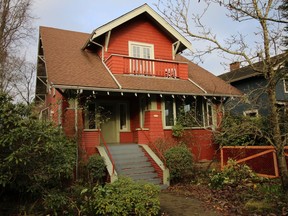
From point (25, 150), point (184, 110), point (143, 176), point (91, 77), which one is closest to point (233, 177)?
point (143, 176)

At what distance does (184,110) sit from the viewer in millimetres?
13828

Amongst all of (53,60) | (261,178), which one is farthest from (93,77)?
(261,178)

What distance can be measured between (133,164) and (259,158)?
192 inches

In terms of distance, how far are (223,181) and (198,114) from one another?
18.9 ft

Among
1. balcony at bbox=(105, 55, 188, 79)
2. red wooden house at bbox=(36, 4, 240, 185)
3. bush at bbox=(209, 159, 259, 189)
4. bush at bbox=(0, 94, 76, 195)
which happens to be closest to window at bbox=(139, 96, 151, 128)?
red wooden house at bbox=(36, 4, 240, 185)

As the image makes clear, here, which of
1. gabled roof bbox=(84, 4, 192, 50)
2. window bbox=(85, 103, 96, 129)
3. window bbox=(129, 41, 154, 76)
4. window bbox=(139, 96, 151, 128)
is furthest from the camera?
window bbox=(129, 41, 154, 76)

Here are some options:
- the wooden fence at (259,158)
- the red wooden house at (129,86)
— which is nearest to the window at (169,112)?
the red wooden house at (129,86)

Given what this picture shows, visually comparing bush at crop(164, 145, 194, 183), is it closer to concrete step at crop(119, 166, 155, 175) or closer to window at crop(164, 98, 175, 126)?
concrete step at crop(119, 166, 155, 175)

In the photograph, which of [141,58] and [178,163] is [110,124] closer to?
[141,58]

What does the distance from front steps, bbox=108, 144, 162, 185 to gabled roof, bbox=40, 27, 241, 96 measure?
2.59 metres

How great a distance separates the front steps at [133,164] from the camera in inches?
403

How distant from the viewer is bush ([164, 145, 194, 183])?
10133 millimetres

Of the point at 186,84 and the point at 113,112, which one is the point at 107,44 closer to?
the point at 113,112

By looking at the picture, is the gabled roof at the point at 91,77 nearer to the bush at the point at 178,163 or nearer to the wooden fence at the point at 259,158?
the wooden fence at the point at 259,158
